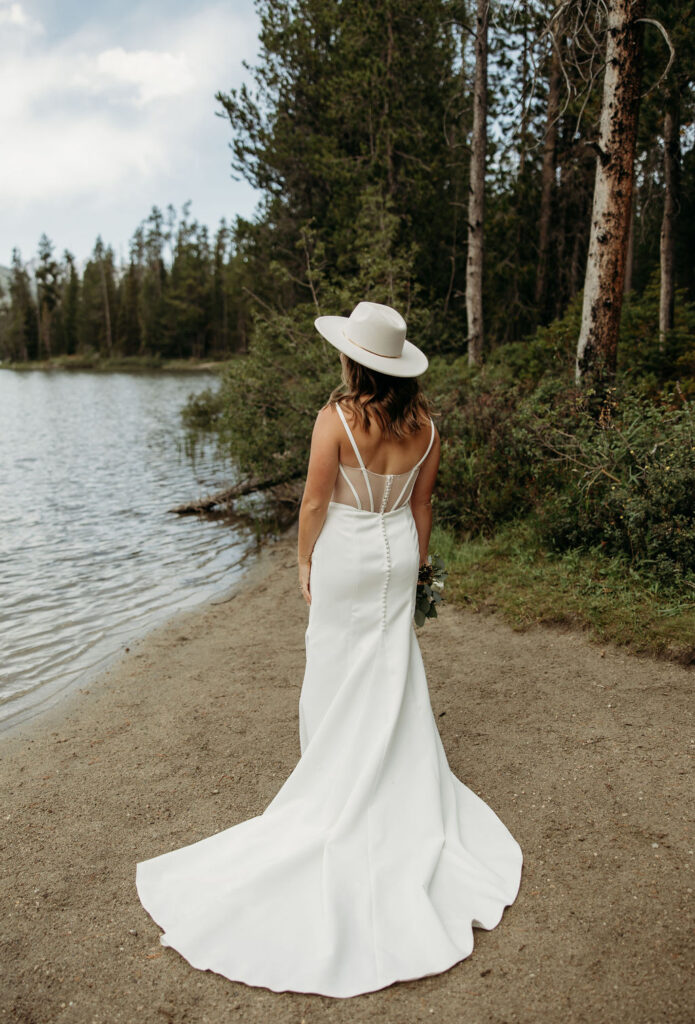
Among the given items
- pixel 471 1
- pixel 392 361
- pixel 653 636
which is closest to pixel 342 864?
pixel 392 361

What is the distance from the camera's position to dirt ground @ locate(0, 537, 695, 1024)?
104 inches

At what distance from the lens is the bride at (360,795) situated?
9.28 ft

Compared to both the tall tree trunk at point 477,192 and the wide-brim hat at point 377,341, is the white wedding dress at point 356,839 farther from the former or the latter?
the tall tree trunk at point 477,192

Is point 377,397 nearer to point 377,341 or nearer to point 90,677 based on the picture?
point 377,341

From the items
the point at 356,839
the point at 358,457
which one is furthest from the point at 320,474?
the point at 356,839

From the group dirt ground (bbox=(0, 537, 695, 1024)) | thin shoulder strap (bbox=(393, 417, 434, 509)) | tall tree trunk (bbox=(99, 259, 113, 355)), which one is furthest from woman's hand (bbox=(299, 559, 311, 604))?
tall tree trunk (bbox=(99, 259, 113, 355))

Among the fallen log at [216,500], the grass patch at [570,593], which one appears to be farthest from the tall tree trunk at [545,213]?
the grass patch at [570,593]

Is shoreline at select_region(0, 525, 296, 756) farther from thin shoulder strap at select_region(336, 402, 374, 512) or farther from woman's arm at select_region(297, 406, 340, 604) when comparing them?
thin shoulder strap at select_region(336, 402, 374, 512)

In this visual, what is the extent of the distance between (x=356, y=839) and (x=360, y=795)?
0.58 feet

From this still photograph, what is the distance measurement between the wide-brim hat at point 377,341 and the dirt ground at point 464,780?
2365 mm

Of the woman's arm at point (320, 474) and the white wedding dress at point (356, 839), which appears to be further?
the woman's arm at point (320, 474)

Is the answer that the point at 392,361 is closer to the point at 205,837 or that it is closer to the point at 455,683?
the point at 205,837

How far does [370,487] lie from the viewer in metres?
3.32

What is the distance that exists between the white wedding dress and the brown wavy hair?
10 centimetres
